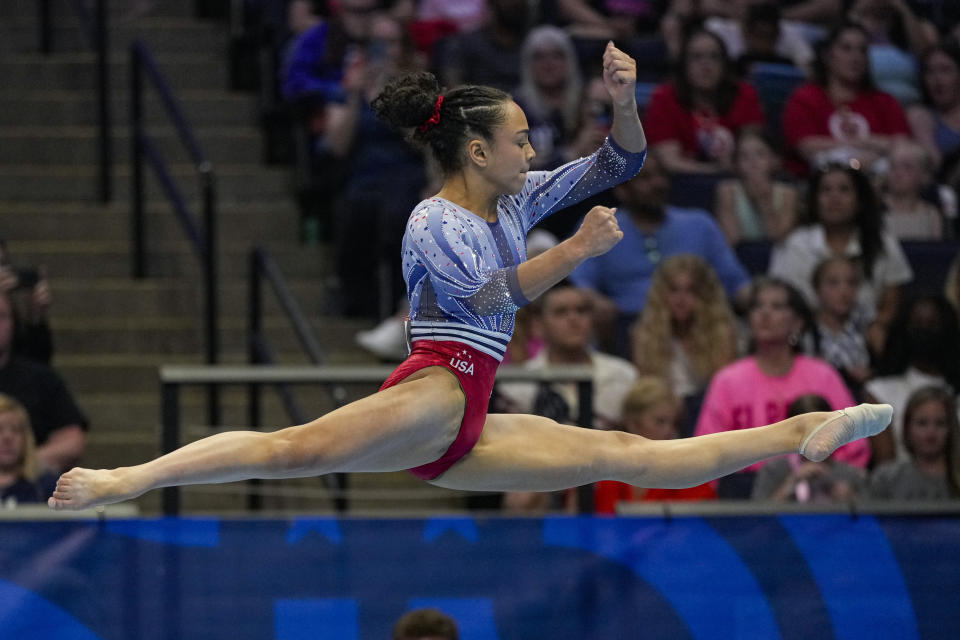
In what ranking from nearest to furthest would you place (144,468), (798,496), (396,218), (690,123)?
(144,468), (798,496), (396,218), (690,123)

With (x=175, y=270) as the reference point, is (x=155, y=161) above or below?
above

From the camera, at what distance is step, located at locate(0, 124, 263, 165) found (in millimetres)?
8070

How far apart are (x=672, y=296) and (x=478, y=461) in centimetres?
244

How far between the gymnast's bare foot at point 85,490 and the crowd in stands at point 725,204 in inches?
88.4

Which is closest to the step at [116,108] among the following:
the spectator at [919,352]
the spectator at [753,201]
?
the spectator at [753,201]

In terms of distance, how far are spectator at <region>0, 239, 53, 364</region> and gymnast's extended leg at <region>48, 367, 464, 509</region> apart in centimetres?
256

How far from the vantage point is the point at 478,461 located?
3.80m

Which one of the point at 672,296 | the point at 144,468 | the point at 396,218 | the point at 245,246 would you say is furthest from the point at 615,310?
the point at 144,468

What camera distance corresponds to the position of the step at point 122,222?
763cm

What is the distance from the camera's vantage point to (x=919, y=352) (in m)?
6.11

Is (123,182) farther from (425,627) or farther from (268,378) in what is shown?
(425,627)

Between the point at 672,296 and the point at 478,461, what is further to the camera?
the point at 672,296

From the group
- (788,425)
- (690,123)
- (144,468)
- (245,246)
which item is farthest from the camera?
(245,246)

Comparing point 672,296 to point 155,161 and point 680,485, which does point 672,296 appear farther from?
point 155,161
